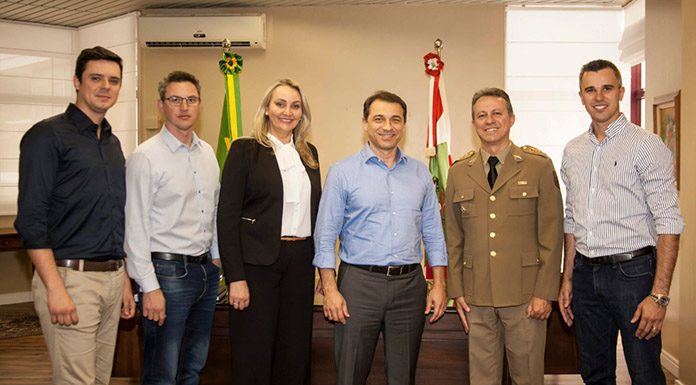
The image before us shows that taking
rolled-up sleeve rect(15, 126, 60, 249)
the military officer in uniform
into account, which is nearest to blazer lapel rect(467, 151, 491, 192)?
the military officer in uniform

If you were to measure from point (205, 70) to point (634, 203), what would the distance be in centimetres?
497

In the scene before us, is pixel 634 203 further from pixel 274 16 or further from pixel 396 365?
pixel 274 16

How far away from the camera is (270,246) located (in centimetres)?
284

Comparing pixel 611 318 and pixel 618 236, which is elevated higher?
pixel 618 236

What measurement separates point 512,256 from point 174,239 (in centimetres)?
136

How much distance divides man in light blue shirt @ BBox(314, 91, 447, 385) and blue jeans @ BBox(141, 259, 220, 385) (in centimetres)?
50

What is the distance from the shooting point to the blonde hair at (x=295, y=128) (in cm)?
296

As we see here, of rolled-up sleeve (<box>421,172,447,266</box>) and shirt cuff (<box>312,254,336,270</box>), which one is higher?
rolled-up sleeve (<box>421,172,447,266</box>)

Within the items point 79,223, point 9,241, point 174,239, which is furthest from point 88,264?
point 9,241

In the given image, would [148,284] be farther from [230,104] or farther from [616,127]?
[230,104]

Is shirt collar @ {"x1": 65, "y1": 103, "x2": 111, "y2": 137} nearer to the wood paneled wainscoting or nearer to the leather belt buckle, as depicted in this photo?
the leather belt buckle

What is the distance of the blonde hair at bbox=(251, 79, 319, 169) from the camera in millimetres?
2965

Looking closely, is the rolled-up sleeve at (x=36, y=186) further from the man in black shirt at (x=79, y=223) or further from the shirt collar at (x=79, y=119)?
the shirt collar at (x=79, y=119)

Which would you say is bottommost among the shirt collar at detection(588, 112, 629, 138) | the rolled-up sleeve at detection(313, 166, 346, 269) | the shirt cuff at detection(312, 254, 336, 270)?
the shirt cuff at detection(312, 254, 336, 270)
